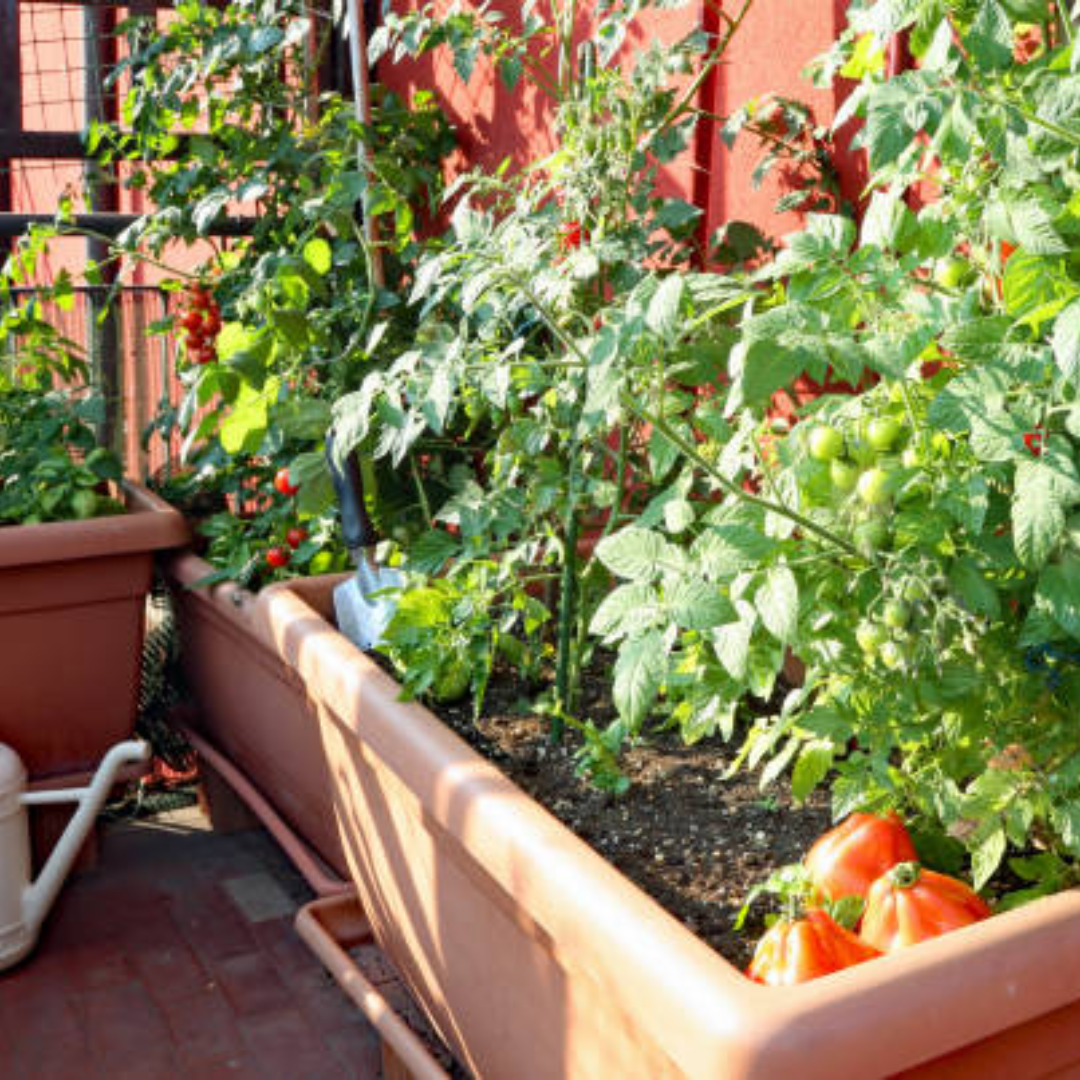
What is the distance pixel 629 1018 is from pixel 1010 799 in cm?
41

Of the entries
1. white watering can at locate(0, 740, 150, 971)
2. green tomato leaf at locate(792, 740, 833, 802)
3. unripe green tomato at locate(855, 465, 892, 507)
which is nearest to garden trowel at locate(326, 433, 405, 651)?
white watering can at locate(0, 740, 150, 971)

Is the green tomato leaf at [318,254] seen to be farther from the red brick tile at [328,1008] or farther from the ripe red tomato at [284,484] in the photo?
the red brick tile at [328,1008]

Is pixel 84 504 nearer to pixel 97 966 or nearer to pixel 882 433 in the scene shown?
pixel 97 966

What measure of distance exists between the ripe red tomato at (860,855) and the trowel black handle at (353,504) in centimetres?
101

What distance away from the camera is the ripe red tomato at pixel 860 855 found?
1.44 meters

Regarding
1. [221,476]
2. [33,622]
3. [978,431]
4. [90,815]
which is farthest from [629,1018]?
[221,476]

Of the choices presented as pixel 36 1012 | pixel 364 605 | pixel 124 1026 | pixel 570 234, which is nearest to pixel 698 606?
pixel 570 234

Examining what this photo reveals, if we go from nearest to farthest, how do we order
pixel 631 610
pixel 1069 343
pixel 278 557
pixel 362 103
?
1. pixel 1069 343
2. pixel 631 610
3. pixel 362 103
4. pixel 278 557

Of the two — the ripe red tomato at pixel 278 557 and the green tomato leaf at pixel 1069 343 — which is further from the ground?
the green tomato leaf at pixel 1069 343

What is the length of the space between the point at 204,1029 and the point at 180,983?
0.14 metres

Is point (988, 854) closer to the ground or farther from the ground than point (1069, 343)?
closer to the ground

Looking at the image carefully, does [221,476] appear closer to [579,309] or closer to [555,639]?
[555,639]

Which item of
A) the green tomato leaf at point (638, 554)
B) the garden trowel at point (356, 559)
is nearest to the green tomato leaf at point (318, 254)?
the garden trowel at point (356, 559)

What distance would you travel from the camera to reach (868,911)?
1377mm
